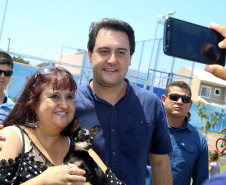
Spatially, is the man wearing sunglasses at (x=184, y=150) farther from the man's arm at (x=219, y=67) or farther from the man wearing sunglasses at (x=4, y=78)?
the man's arm at (x=219, y=67)

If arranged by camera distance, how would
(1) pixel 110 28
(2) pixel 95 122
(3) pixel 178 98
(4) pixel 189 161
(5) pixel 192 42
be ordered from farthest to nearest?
(3) pixel 178 98, (4) pixel 189 161, (1) pixel 110 28, (2) pixel 95 122, (5) pixel 192 42

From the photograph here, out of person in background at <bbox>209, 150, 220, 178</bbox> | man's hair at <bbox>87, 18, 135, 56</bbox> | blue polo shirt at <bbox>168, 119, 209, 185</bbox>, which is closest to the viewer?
man's hair at <bbox>87, 18, 135, 56</bbox>

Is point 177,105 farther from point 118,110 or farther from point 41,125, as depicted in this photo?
point 41,125

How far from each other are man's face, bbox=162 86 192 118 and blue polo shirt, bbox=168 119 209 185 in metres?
0.40

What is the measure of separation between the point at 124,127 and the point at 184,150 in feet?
4.83

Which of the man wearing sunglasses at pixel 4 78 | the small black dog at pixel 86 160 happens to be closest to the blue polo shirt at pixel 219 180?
the small black dog at pixel 86 160

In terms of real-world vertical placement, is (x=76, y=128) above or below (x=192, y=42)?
below

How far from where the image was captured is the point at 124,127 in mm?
2367

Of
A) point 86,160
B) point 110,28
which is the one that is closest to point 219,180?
point 86,160

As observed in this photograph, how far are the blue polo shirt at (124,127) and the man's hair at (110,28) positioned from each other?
44 cm

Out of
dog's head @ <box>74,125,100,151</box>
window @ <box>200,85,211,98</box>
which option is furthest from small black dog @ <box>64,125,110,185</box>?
window @ <box>200,85,211,98</box>

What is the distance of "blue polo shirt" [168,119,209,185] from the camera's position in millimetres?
3428

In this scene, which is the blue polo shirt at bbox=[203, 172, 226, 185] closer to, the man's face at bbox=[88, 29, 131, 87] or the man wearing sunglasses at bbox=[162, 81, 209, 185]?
the man's face at bbox=[88, 29, 131, 87]

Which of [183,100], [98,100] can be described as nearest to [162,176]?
[98,100]
